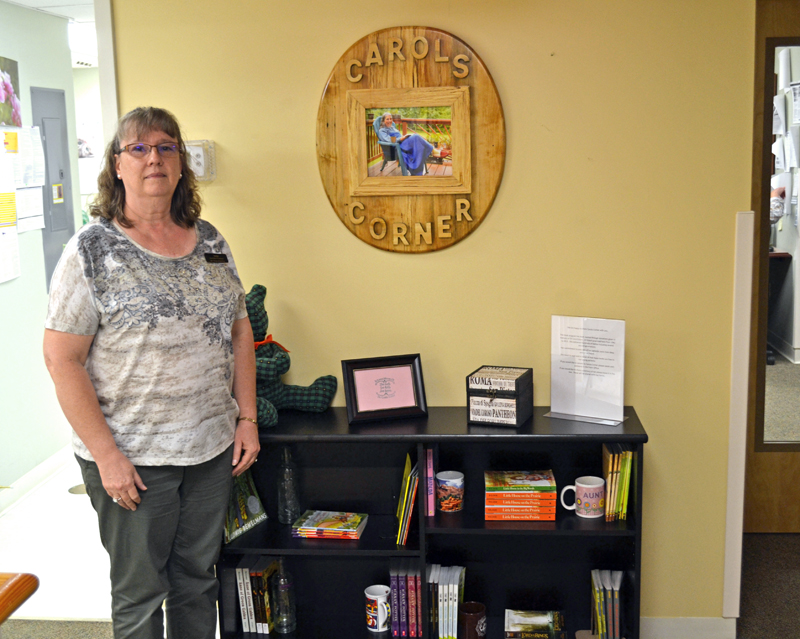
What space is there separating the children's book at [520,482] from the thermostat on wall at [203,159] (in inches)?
50.3

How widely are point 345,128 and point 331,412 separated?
895 millimetres

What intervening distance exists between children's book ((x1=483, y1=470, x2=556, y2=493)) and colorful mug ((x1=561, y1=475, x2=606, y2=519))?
63 mm

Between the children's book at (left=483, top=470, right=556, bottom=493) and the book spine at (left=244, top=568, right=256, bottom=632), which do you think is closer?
the children's book at (left=483, top=470, right=556, bottom=493)

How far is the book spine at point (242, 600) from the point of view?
2.32m

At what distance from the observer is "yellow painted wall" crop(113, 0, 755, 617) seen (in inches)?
87.1

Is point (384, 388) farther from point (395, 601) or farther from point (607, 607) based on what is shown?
point (607, 607)

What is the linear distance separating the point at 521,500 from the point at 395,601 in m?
0.51

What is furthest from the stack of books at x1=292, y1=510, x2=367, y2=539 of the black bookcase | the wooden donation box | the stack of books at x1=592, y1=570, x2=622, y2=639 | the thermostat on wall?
the thermostat on wall

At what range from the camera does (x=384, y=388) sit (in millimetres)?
2287

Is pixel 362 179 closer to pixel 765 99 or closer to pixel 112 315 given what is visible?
pixel 112 315

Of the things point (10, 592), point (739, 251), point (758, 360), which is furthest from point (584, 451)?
point (10, 592)

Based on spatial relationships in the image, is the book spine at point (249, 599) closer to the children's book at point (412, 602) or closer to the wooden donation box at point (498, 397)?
the children's book at point (412, 602)

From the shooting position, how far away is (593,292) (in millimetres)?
2318

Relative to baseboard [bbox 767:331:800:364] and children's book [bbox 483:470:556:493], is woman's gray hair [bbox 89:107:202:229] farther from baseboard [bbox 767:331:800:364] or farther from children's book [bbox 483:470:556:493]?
baseboard [bbox 767:331:800:364]
